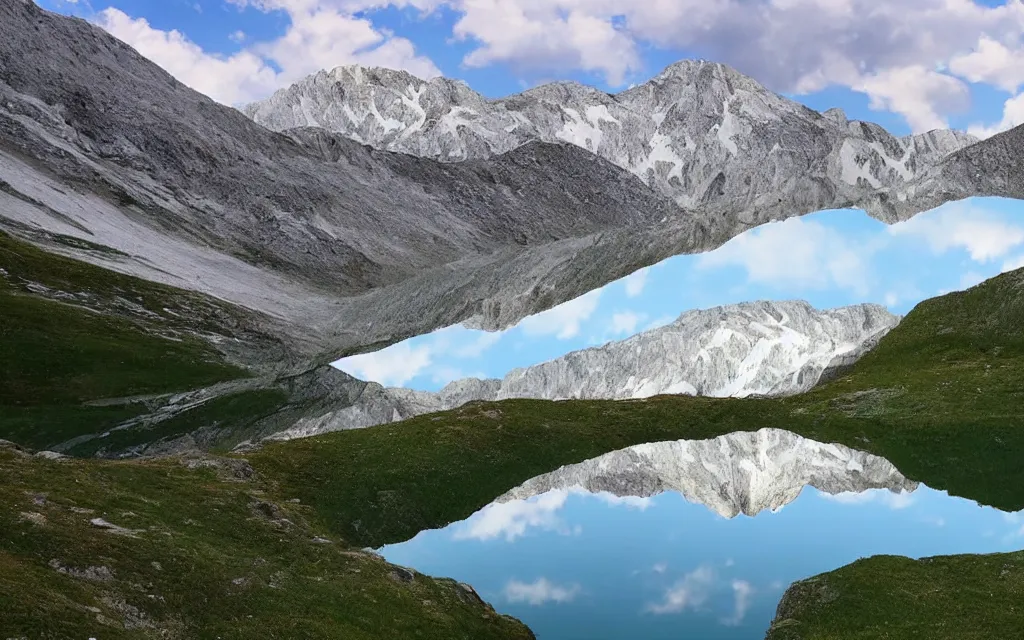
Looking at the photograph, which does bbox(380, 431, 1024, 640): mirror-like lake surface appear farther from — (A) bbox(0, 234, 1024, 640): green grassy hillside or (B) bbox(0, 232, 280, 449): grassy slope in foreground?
(B) bbox(0, 232, 280, 449): grassy slope in foreground

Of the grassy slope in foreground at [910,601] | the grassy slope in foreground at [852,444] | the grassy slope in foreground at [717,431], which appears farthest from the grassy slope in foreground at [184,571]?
the grassy slope in foreground at [910,601]

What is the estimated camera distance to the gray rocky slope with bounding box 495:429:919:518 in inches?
1907

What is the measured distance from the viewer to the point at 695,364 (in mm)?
82625

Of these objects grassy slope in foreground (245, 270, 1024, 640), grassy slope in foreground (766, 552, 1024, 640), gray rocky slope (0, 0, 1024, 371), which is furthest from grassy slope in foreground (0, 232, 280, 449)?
grassy slope in foreground (766, 552, 1024, 640)

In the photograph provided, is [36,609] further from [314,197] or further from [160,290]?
[314,197]

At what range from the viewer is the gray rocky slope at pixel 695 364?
245 ft

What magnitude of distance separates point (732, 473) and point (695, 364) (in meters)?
32.9

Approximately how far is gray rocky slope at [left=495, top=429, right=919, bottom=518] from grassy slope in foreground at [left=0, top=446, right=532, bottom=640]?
14939mm

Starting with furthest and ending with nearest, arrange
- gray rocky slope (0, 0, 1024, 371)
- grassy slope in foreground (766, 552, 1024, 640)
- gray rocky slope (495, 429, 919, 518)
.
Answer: gray rocky slope (0, 0, 1024, 371), gray rocky slope (495, 429, 919, 518), grassy slope in foreground (766, 552, 1024, 640)

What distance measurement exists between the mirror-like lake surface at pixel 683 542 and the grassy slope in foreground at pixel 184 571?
3926 mm

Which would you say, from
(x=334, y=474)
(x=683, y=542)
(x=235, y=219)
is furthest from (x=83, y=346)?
(x=235, y=219)

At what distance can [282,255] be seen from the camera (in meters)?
157

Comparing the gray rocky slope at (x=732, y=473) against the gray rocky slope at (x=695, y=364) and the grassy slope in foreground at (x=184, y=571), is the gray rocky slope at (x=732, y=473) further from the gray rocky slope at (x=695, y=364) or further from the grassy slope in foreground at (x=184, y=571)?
the gray rocky slope at (x=695, y=364)

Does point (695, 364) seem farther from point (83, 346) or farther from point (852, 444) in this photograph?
point (83, 346)
